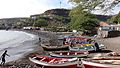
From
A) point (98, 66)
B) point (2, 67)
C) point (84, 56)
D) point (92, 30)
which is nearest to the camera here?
point (98, 66)

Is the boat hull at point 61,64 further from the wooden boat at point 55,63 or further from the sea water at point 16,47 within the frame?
the sea water at point 16,47

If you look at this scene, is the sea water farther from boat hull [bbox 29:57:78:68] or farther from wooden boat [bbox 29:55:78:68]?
boat hull [bbox 29:57:78:68]

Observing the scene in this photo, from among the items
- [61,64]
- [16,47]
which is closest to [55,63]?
[61,64]

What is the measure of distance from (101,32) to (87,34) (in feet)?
50.8

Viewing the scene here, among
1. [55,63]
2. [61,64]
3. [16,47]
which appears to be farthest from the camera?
[16,47]

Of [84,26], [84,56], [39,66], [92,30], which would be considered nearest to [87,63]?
[39,66]

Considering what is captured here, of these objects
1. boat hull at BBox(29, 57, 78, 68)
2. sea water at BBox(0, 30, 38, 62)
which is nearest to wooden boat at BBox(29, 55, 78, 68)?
Result: boat hull at BBox(29, 57, 78, 68)

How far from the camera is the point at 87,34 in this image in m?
102

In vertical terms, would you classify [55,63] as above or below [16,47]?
above

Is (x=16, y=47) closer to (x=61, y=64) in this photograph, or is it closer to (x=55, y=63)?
(x=55, y=63)

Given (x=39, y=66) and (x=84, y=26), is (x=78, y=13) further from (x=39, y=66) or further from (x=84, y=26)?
(x=84, y=26)

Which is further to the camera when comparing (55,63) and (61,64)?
(55,63)

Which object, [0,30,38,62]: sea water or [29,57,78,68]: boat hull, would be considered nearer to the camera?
[29,57,78,68]: boat hull

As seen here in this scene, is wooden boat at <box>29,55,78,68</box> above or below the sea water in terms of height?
above
